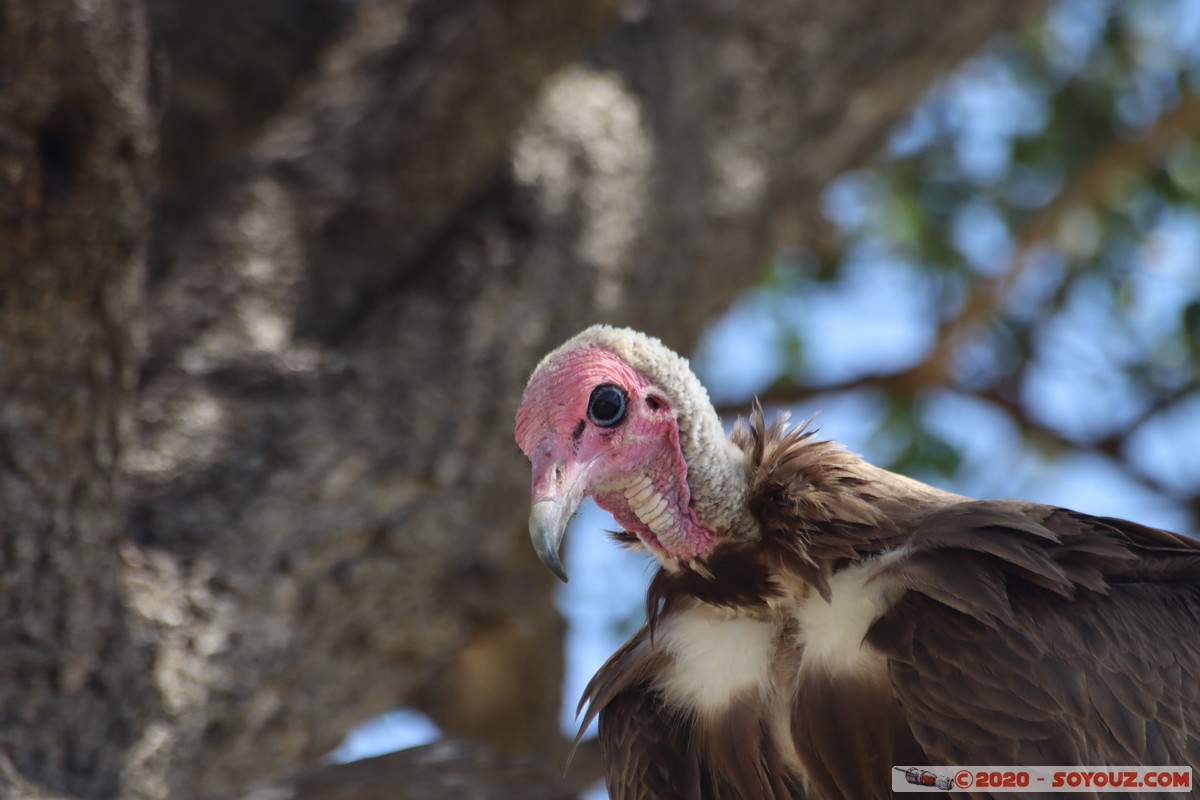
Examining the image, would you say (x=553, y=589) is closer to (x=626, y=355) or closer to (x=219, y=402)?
(x=219, y=402)

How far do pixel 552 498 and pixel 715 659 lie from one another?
658 millimetres

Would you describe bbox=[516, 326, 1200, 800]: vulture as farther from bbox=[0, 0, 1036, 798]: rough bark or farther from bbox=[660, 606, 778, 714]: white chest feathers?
bbox=[0, 0, 1036, 798]: rough bark

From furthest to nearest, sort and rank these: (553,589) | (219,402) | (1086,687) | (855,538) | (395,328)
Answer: (553,589)
(395,328)
(219,402)
(855,538)
(1086,687)

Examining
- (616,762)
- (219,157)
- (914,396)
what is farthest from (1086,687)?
(914,396)

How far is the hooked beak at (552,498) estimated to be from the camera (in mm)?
2697

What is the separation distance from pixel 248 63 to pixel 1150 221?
206 inches

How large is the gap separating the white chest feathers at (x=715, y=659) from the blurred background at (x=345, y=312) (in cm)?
70

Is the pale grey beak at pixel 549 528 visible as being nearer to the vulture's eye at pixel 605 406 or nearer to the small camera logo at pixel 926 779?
the vulture's eye at pixel 605 406

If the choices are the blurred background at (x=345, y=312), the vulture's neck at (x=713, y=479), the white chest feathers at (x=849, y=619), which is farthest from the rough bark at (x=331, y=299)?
the white chest feathers at (x=849, y=619)

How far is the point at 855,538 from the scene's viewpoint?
2963mm

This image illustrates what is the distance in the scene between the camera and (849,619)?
2.97 m

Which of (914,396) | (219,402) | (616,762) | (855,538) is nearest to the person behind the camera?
(855,538)

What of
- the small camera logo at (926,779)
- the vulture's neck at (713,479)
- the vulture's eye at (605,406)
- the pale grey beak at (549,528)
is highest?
the vulture's eye at (605,406)

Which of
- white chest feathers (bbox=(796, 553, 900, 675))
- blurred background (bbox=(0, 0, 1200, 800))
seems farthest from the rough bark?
white chest feathers (bbox=(796, 553, 900, 675))
